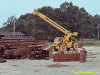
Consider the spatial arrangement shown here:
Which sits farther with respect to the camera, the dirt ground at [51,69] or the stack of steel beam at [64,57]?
the stack of steel beam at [64,57]

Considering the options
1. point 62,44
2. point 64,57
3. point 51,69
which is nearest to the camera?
point 51,69

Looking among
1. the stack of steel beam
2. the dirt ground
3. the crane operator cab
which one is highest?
the crane operator cab

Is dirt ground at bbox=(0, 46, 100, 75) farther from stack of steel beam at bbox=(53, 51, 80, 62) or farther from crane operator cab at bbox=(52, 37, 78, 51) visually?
crane operator cab at bbox=(52, 37, 78, 51)

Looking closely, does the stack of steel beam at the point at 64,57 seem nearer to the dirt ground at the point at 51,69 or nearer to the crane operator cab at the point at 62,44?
the dirt ground at the point at 51,69

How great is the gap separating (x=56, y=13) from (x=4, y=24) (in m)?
52.6

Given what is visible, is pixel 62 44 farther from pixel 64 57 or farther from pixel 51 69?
pixel 51 69

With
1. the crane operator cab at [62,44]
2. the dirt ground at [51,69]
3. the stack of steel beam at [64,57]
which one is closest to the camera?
the dirt ground at [51,69]

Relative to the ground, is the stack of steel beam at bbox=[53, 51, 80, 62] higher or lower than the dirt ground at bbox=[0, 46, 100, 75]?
higher

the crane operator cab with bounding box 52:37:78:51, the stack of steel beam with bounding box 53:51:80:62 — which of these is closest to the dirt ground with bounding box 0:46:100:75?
the stack of steel beam with bounding box 53:51:80:62

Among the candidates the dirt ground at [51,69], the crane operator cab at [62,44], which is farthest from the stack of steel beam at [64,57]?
the crane operator cab at [62,44]

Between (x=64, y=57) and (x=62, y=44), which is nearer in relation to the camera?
(x=64, y=57)

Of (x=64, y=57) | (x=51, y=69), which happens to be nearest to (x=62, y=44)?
(x=64, y=57)

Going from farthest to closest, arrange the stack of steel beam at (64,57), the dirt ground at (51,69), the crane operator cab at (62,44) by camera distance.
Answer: the crane operator cab at (62,44) → the stack of steel beam at (64,57) → the dirt ground at (51,69)

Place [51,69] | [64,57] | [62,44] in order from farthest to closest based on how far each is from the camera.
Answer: [62,44], [64,57], [51,69]
